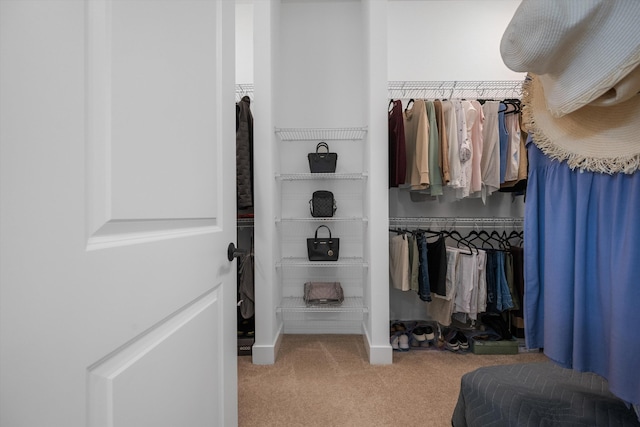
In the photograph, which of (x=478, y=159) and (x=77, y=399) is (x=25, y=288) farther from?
(x=478, y=159)

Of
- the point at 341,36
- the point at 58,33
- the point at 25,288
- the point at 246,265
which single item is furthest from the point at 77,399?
the point at 341,36

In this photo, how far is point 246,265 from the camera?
205cm

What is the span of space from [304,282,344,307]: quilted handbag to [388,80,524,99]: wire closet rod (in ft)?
5.60

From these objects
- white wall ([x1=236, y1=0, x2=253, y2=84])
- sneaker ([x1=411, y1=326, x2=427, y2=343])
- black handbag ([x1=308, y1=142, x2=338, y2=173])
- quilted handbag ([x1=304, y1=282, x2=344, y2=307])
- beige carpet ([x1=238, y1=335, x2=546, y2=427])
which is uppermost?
white wall ([x1=236, y1=0, x2=253, y2=84])

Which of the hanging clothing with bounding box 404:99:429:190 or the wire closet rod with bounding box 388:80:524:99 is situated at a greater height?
the wire closet rod with bounding box 388:80:524:99

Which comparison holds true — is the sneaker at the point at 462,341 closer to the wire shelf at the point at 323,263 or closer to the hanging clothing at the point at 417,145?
the wire shelf at the point at 323,263

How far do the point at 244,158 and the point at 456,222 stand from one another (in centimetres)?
177

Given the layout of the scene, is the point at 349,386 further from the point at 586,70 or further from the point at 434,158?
the point at 586,70

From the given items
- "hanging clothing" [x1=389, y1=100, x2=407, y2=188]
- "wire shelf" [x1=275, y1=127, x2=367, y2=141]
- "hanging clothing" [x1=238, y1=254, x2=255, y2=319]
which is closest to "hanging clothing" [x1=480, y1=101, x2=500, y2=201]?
"hanging clothing" [x1=389, y1=100, x2=407, y2=188]

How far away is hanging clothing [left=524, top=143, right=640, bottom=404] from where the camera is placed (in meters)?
0.64

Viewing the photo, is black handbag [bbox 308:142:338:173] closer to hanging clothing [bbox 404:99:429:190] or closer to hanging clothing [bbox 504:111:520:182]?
hanging clothing [bbox 404:99:429:190]

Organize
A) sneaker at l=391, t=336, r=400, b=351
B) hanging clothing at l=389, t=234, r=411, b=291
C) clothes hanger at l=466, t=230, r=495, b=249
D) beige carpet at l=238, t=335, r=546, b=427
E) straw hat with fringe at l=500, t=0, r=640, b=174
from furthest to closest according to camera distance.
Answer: clothes hanger at l=466, t=230, r=495, b=249 < sneaker at l=391, t=336, r=400, b=351 < hanging clothing at l=389, t=234, r=411, b=291 < beige carpet at l=238, t=335, r=546, b=427 < straw hat with fringe at l=500, t=0, r=640, b=174

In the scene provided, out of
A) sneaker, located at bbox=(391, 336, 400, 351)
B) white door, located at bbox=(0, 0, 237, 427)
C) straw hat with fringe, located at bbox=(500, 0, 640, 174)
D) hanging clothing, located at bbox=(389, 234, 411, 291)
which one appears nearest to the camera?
white door, located at bbox=(0, 0, 237, 427)

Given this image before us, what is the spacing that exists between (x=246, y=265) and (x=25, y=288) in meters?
1.73
